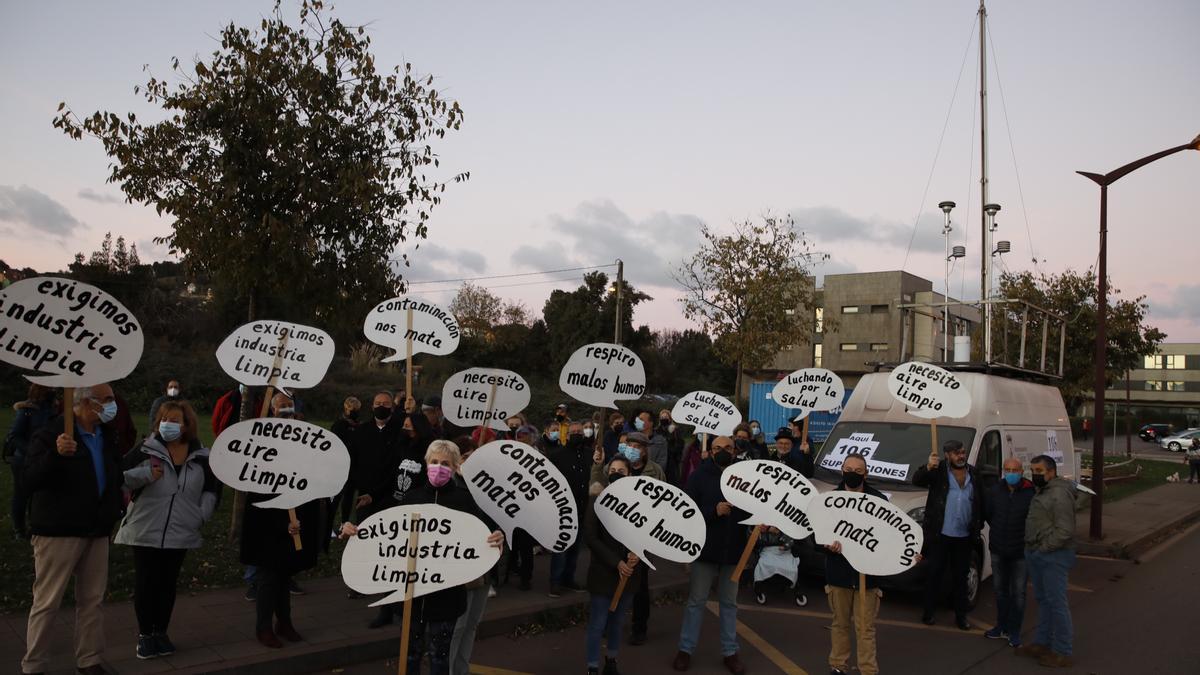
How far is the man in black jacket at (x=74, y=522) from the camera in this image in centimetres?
504

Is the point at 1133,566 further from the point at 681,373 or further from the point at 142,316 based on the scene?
the point at 681,373

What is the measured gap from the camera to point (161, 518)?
18.5 feet

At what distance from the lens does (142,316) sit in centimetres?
3694

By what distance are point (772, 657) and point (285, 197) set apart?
6.69 metres

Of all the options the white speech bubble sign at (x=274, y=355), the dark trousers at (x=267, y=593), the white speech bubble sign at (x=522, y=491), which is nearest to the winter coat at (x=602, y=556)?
the white speech bubble sign at (x=522, y=491)

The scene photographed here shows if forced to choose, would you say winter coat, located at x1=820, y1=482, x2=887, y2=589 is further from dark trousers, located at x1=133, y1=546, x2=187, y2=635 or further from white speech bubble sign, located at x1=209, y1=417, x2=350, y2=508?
dark trousers, located at x1=133, y1=546, x2=187, y2=635

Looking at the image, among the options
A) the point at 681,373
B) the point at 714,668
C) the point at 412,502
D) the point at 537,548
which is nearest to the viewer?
the point at 412,502

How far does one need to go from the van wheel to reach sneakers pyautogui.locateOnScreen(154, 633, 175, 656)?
735 cm

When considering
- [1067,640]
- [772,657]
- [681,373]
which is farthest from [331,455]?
[681,373]

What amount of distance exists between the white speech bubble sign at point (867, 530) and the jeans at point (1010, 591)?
2.05m

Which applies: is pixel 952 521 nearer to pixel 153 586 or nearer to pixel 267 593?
pixel 267 593

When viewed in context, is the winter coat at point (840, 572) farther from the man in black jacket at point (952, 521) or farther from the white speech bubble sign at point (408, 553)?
the white speech bubble sign at point (408, 553)

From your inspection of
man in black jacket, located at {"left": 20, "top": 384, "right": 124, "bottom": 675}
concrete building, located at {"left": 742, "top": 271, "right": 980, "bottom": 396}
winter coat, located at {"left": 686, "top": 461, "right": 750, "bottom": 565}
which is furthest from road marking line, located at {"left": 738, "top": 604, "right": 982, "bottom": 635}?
concrete building, located at {"left": 742, "top": 271, "right": 980, "bottom": 396}

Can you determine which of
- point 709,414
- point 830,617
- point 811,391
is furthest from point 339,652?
point 811,391
